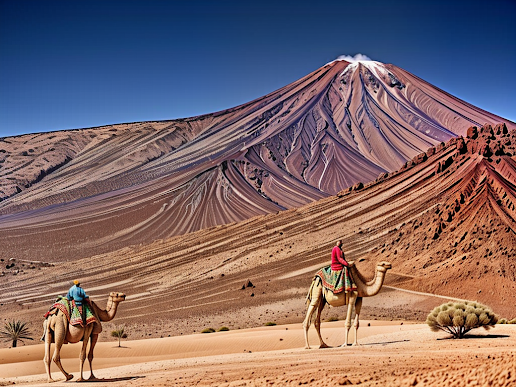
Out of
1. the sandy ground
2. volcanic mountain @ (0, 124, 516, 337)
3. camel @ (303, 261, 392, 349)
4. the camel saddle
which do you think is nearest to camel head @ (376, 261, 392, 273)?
camel @ (303, 261, 392, 349)

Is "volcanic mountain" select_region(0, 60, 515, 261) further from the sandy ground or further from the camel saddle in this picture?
the camel saddle

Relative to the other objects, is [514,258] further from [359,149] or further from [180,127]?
[180,127]

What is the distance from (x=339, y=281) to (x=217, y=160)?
91272mm

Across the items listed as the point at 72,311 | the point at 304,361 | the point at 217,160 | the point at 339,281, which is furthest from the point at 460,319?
the point at 217,160

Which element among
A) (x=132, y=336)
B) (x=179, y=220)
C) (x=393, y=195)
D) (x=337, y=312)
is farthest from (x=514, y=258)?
(x=179, y=220)

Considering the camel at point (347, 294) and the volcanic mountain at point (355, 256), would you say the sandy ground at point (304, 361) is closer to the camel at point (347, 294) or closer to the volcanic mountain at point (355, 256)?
the camel at point (347, 294)

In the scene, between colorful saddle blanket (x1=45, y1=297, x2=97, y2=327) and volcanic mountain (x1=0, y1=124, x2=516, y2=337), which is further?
volcanic mountain (x1=0, y1=124, x2=516, y2=337)

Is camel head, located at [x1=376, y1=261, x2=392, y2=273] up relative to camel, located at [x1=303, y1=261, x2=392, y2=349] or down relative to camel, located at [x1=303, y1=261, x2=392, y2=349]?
up

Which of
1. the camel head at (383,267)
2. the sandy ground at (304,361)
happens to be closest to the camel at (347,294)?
the camel head at (383,267)

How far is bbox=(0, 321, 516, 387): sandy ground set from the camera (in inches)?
422

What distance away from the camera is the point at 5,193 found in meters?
118

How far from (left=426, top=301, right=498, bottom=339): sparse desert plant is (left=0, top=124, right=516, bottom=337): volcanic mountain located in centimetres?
1572

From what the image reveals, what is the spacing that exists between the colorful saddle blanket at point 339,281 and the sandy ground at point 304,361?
1.43 meters

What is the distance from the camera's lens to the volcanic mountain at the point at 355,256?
128ft
